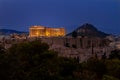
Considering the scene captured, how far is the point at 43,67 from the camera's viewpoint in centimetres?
2111

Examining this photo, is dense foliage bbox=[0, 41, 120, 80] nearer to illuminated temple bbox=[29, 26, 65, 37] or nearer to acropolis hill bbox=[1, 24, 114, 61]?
acropolis hill bbox=[1, 24, 114, 61]

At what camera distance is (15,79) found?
19.0m

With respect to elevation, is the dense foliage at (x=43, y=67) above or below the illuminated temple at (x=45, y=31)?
below

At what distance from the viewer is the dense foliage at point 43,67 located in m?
19.2

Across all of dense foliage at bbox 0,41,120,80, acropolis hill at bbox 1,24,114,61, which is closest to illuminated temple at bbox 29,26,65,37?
acropolis hill at bbox 1,24,114,61

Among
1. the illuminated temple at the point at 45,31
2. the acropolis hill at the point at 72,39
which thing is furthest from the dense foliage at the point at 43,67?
the illuminated temple at the point at 45,31

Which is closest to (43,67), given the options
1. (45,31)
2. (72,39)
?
(72,39)

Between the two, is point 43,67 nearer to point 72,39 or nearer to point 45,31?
point 72,39

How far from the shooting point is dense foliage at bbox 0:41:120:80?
62.9 feet

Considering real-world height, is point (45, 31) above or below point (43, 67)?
above

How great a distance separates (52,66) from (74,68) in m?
Answer: 2.66

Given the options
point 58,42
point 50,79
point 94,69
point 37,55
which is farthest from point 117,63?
point 58,42

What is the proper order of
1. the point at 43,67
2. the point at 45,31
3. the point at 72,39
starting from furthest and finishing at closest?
the point at 45,31
the point at 72,39
the point at 43,67

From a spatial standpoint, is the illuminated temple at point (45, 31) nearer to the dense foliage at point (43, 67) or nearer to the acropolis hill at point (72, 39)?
the acropolis hill at point (72, 39)
